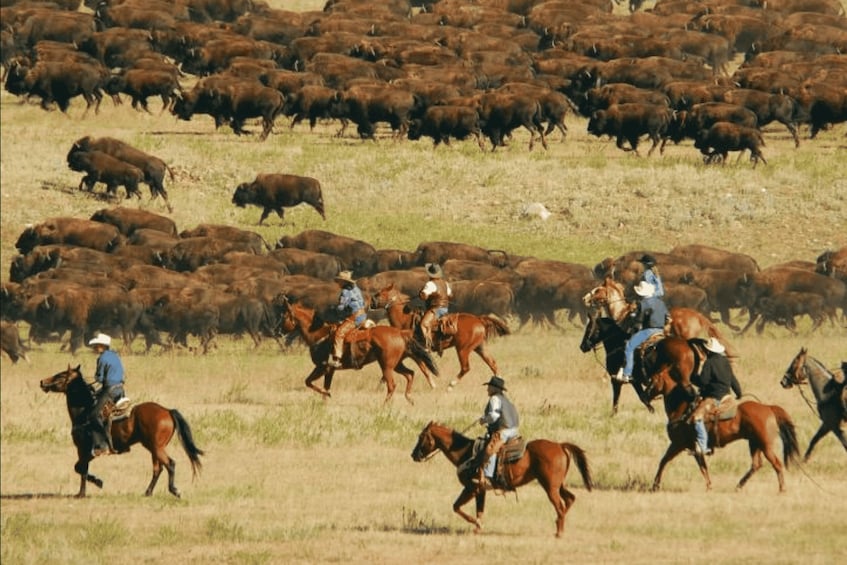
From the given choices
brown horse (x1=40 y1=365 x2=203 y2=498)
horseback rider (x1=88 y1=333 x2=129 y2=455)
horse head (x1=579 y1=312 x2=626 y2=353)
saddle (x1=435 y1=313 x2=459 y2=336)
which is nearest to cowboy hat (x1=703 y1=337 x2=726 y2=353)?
horse head (x1=579 y1=312 x2=626 y2=353)

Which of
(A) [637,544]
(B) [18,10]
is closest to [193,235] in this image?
(A) [637,544]

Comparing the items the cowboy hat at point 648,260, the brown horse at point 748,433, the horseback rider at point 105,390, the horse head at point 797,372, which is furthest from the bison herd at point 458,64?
the brown horse at point 748,433

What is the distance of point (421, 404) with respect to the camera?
27125mm

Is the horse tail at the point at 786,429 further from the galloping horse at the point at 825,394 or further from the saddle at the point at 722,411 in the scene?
the galloping horse at the point at 825,394

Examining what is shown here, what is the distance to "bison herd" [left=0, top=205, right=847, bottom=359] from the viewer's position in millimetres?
35188

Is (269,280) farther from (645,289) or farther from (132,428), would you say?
(132,428)

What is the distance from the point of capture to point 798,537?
19000mm

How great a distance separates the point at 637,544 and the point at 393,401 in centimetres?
895

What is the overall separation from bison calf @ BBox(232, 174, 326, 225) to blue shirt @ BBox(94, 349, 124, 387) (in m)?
24.0

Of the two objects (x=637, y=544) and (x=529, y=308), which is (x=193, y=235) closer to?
(x=529, y=308)

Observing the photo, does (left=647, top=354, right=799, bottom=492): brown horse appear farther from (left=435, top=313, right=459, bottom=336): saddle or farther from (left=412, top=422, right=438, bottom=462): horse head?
(left=435, top=313, right=459, bottom=336): saddle

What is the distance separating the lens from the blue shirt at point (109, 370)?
21.1 metres

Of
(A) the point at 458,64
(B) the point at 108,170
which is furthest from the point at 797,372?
(A) the point at 458,64

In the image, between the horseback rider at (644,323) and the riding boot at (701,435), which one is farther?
the horseback rider at (644,323)
